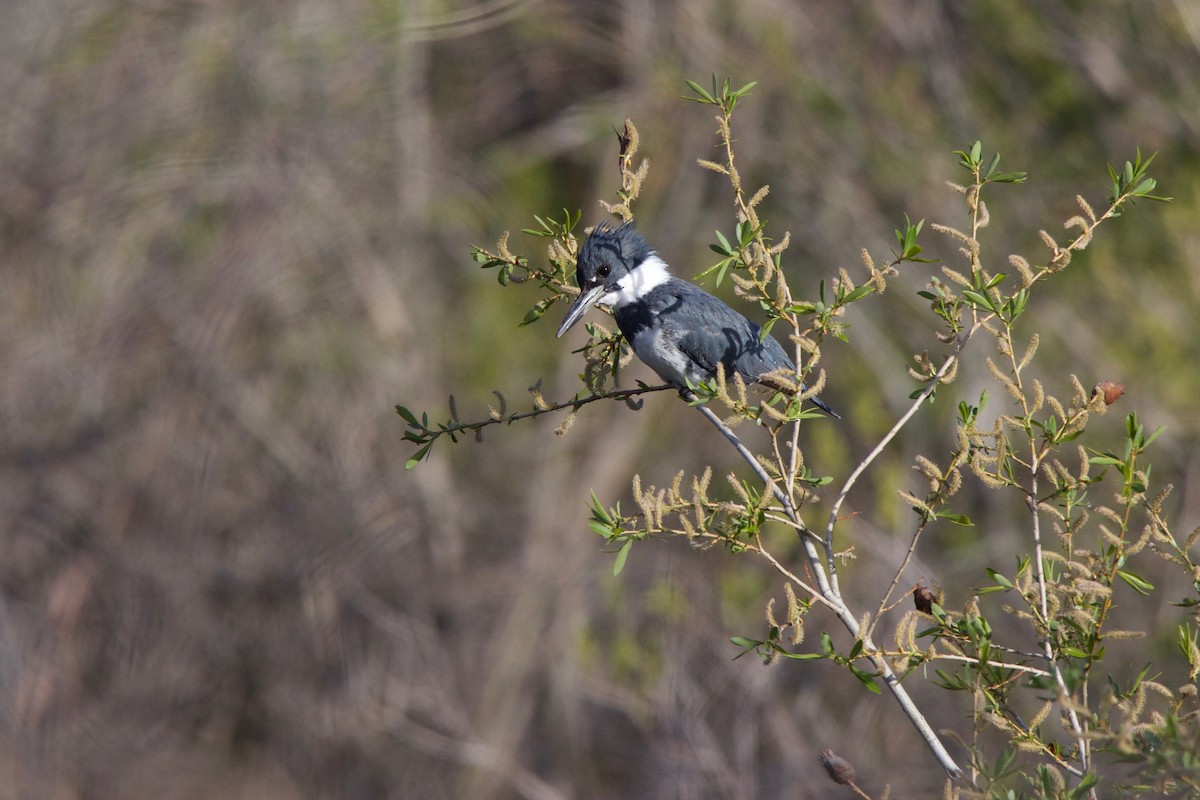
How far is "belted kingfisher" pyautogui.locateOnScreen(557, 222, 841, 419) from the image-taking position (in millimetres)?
3248

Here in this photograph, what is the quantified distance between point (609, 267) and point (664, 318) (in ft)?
0.66

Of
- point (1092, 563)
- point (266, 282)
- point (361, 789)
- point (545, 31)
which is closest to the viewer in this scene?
point (1092, 563)

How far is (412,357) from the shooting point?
7.41 metres

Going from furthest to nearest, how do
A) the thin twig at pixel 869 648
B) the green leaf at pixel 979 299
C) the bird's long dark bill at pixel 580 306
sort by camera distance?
1. the bird's long dark bill at pixel 580 306
2. the green leaf at pixel 979 299
3. the thin twig at pixel 869 648

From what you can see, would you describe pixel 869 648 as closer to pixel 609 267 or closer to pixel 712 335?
pixel 712 335

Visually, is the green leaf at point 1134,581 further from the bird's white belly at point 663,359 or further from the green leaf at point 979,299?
the bird's white belly at point 663,359

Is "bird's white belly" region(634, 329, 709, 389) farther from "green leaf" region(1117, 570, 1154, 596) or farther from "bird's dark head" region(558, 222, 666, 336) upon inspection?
"green leaf" region(1117, 570, 1154, 596)

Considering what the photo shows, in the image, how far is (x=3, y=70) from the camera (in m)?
6.99

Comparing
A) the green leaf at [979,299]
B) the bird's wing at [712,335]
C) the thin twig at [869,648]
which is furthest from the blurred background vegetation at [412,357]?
the green leaf at [979,299]

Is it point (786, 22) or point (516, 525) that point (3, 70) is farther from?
point (786, 22)

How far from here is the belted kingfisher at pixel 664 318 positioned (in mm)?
3248

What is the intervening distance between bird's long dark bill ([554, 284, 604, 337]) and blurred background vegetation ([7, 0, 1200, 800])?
2.98m

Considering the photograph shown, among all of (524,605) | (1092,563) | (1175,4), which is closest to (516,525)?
(524,605)

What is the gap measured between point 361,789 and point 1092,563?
6.05 metres
